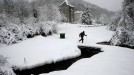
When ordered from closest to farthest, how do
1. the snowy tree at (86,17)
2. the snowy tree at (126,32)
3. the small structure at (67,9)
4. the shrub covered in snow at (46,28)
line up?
1. the snowy tree at (126,32)
2. the shrub covered in snow at (46,28)
3. the snowy tree at (86,17)
4. the small structure at (67,9)

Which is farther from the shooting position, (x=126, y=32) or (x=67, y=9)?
(x=67, y=9)

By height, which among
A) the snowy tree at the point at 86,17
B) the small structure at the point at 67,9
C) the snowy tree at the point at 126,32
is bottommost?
the snowy tree at the point at 126,32

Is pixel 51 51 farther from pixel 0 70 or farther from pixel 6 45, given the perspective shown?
pixel 0 70

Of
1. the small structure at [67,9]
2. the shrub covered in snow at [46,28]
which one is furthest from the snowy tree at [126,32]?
the small structure at [67,9]

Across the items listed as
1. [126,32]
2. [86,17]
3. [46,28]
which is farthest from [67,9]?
[126,32]

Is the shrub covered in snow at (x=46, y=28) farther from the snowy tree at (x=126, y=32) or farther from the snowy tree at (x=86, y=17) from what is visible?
the snowy tree at (x=86, y=17)

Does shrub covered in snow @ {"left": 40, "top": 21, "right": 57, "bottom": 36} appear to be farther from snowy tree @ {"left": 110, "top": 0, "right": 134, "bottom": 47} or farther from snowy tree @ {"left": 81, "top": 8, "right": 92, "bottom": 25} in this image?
snowy tree @ {"left": 81, "top": 8, "right": 92, "bottom": 25}

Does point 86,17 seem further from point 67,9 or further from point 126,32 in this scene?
point 126,32

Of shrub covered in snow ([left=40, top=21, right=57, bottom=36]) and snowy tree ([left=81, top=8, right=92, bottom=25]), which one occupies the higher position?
snowy tree ([left=81, top=8, right=92, bottom=25])

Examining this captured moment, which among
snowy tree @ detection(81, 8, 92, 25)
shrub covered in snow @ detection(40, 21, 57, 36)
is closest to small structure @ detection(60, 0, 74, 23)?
snowy tree @ detection(81, 8, 92, 25)

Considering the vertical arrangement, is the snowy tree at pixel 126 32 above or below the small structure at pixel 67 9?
below

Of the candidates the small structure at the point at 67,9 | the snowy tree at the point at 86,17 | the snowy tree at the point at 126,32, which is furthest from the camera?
the small structure at the point at 67,9

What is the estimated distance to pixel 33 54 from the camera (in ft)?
36.2

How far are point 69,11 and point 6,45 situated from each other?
44952mm
